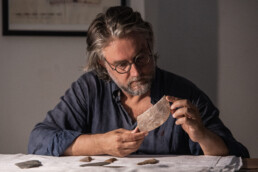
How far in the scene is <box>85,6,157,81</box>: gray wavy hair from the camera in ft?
6.54

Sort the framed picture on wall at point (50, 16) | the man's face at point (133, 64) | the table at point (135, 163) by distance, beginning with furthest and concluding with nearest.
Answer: the framed picture on wall at point (50, 16), the man's face at point (133, 64), the table at point (135, 163)

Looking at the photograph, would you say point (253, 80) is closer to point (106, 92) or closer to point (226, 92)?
point (226, 92)

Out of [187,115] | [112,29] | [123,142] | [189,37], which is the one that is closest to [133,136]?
[123,142]

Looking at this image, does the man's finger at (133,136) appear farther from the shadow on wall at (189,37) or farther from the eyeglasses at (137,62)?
the shadow on wall at (189,37)

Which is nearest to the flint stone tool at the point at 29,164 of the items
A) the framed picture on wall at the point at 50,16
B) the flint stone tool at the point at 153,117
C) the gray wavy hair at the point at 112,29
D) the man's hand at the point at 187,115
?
the flint stone tool at the point at 153,117

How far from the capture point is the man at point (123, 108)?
5.67 feet

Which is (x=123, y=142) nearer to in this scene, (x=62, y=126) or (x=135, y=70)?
(x=135, y=70)

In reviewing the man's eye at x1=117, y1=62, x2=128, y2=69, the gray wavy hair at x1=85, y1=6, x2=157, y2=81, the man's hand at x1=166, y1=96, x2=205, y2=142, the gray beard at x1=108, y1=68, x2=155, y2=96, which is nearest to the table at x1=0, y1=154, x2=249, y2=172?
the man's hand at x1=166, y1=96, x2=205, y2=142

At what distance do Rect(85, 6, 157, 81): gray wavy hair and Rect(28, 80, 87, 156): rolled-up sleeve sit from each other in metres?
0.19

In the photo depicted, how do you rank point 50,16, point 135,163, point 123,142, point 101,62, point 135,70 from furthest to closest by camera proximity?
point 50,16, point 101,62, point 135,70, point 123,142, point 135,163

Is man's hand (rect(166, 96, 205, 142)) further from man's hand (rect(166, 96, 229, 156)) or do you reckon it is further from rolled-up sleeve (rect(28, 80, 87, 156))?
rolled-up sleeve (rect(28, 80, 87, 156))

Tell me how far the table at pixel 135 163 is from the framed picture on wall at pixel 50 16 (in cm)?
139

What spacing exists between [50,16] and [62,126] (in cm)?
118

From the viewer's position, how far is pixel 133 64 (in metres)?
1.93
